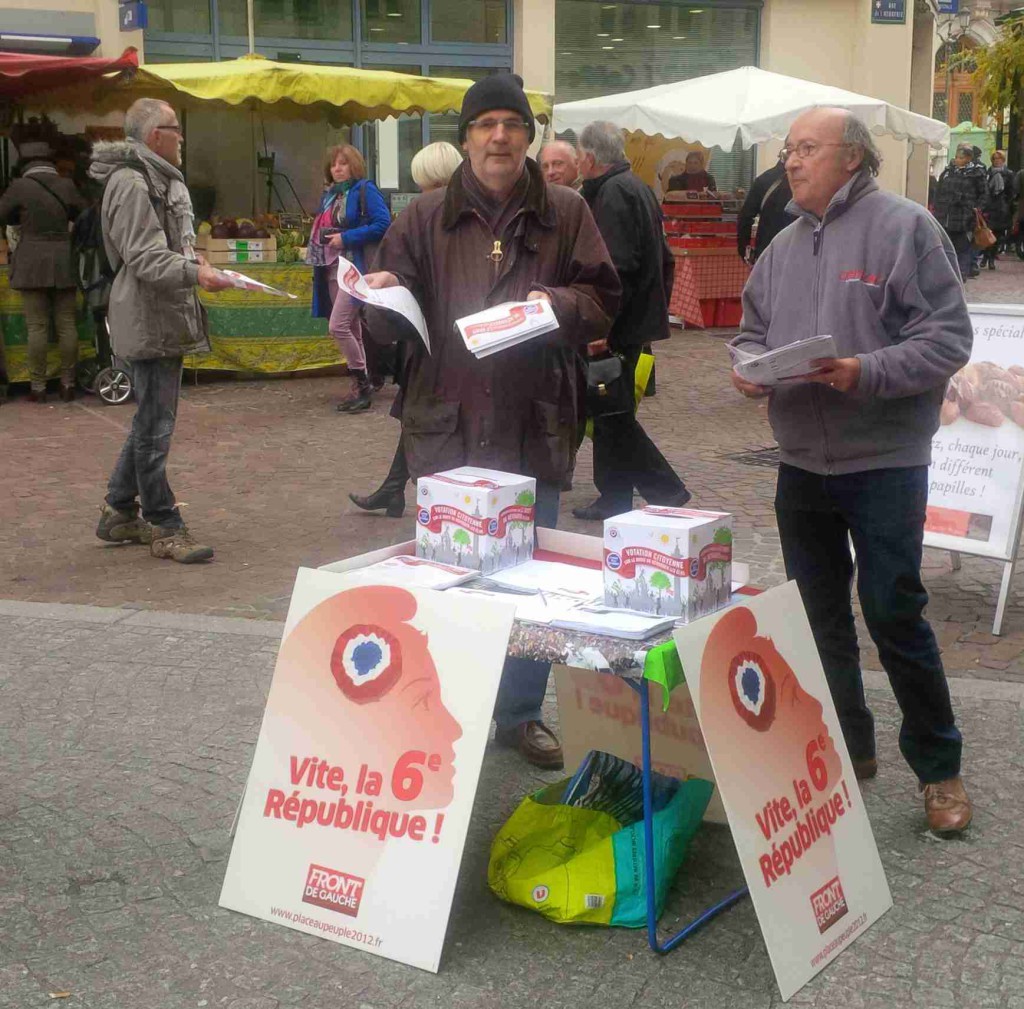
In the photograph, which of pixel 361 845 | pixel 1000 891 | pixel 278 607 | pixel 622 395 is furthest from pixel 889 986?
pixel 622 395

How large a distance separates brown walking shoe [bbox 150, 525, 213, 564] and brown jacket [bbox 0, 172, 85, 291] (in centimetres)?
452

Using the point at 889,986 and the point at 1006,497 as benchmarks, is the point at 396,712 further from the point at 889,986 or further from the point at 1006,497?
the point at 1006,497

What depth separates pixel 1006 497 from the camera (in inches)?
216

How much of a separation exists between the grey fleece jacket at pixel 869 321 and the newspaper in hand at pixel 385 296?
919 mm

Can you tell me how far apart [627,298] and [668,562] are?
12.9 ft

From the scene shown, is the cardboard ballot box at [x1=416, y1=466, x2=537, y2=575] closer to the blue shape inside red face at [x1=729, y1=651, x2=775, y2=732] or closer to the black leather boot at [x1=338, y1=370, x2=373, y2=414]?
the blue shape inside red face at [x1=729, y1=651, x2=775, y2=732]

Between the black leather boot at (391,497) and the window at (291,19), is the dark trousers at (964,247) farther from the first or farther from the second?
the black leather boot at (391,497)

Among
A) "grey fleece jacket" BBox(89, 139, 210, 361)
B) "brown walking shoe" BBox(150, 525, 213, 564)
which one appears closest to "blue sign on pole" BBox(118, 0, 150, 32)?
"grey fleece jacket" BBox(89, 139, 210, 361)

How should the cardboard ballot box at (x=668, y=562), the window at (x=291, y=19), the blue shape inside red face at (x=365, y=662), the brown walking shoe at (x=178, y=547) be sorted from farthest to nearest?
the window at (x=291, y=19), the brown walking shoe at (x=178, y=547), the blue shape inside red face at (x=365, y=662), the cardboard ballot box at (x=668, y=562)

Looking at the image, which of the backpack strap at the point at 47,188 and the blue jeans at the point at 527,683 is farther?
the backpack strap at the point at 47,188

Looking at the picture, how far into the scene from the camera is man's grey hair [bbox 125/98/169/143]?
6230 millimetres

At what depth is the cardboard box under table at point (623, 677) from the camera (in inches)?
116

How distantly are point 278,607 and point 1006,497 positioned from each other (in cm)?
285

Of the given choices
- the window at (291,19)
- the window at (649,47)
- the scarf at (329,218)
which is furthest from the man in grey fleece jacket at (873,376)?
the window at (649,47)
